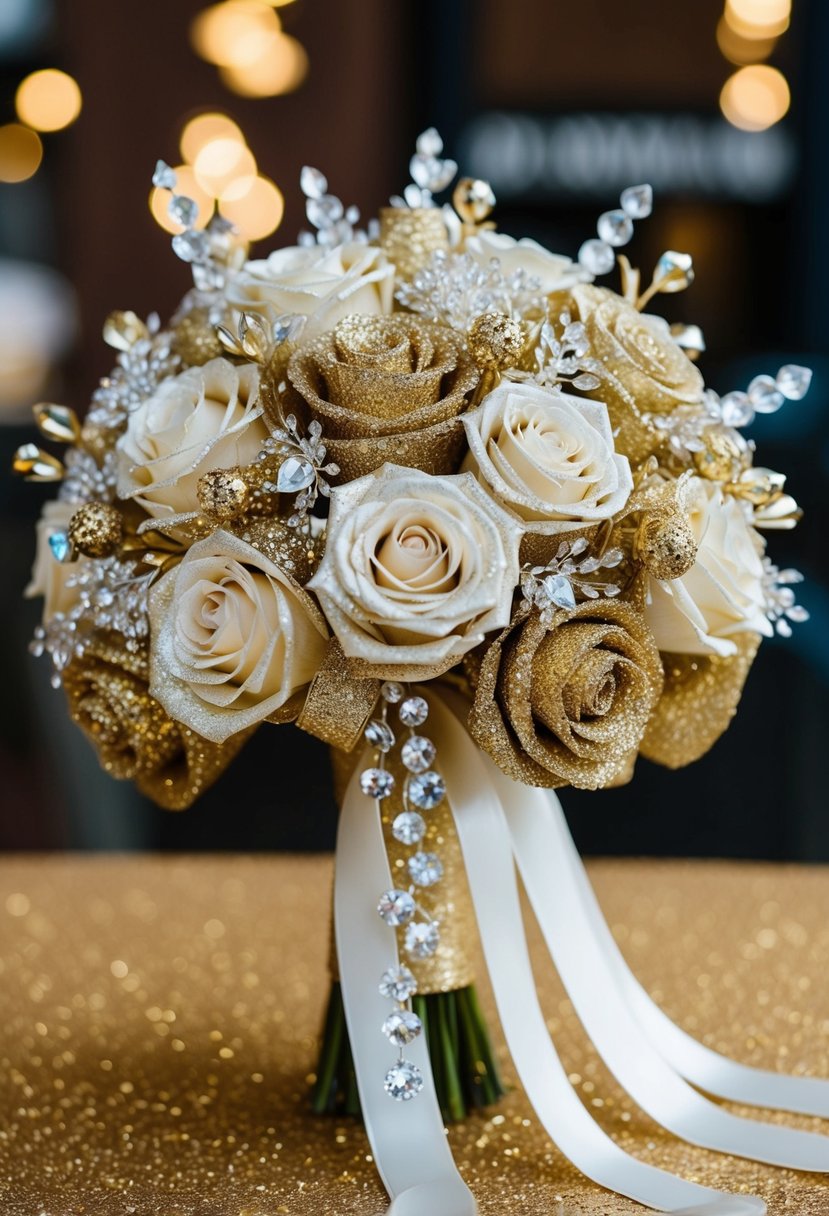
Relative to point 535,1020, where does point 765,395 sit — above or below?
above

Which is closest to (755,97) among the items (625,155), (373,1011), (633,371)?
(625,155)

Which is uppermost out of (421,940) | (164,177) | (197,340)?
(164,177)

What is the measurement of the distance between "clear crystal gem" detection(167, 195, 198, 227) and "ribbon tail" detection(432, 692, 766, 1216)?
0.36 m

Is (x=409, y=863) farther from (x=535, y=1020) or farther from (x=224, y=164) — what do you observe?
(x=224, y=164)

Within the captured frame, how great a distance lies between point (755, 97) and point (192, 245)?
99.9 inches

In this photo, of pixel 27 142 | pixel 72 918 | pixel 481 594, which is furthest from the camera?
pixel 27 142

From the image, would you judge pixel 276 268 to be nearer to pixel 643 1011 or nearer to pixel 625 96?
pixel 643 1011

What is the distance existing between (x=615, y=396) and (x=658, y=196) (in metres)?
2.48

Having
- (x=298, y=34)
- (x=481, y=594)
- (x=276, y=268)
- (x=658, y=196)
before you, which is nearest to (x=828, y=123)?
(x=658, y=196)

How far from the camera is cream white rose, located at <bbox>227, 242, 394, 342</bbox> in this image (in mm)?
880

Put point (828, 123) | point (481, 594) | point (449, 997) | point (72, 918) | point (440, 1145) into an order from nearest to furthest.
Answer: point (481, 594) → point (440, 1145) → point (449, 997) → point (72, 918) → point (828, 123)

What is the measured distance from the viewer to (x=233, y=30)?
3211 mm

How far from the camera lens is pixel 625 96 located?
3.11 m

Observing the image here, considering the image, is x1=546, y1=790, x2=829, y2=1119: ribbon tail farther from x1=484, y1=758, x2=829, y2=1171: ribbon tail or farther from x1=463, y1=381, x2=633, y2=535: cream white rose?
x1=463, y1=381, x2=633, y2=535: cream white rose
